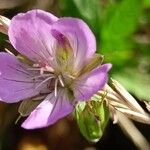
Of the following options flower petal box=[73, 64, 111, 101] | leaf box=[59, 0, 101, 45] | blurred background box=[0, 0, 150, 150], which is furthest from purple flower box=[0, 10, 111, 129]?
leaf box=[59, 0, 101, 45]

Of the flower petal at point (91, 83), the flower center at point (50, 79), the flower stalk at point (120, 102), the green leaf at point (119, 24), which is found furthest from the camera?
the green leaf at point (119, 24)

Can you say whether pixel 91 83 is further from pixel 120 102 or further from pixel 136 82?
pixel 136 82

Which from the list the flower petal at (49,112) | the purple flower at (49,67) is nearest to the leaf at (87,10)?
the purple flower at (49,67)

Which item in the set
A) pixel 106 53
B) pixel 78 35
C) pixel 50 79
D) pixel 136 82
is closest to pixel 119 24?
pixel 106 53

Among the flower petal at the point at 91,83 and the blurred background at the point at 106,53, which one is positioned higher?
the flower petal at the point at 91,83

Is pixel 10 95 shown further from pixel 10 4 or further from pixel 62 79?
pixel 10 4

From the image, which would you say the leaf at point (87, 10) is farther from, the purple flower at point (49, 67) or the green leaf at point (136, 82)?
the purple flower at point (49, 67)

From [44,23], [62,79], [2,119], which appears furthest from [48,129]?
[44,23]
